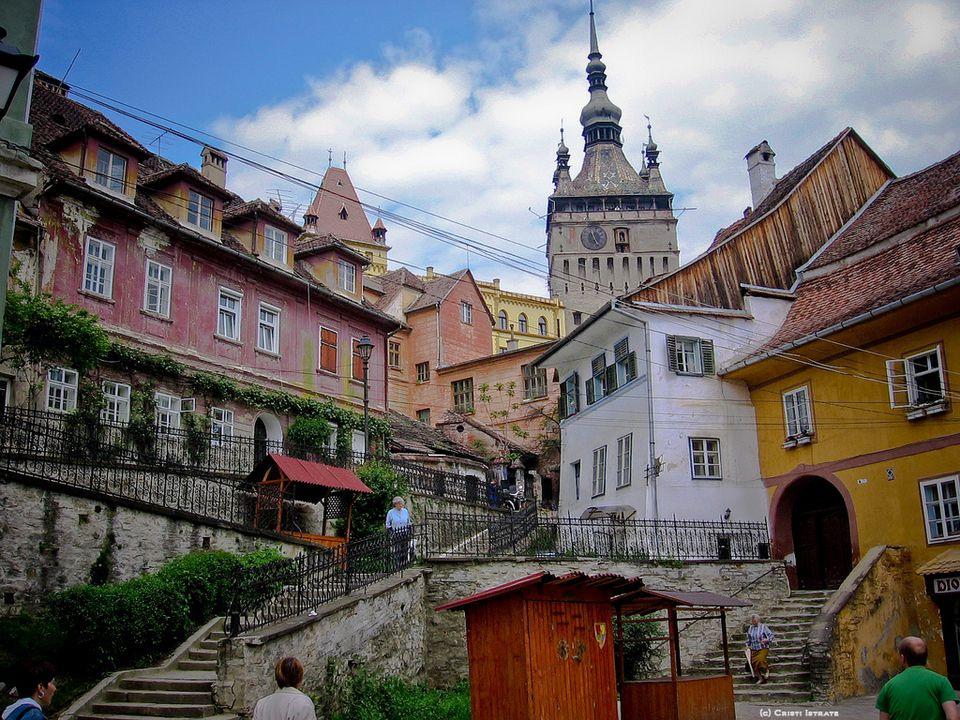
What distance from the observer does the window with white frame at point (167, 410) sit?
81.6 ft

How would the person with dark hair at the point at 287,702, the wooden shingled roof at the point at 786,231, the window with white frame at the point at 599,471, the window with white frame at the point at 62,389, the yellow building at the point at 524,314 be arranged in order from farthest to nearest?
the yellow building at the point at 524,314
the window with white frame at the point at 599,471
the wooden shingled roof at the point at 786,231
the window with white frame at the point at 62,389
the person with dark hair at the point at 287,702

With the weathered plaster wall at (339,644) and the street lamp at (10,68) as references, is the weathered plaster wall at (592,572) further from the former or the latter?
the street lamp at (10,68)

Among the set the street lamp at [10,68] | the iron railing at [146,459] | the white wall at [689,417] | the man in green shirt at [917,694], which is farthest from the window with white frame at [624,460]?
the street lamp at [10,68]

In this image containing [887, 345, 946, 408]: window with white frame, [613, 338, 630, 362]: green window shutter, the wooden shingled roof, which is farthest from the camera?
[613, 338, 630, 362]: green window shutter

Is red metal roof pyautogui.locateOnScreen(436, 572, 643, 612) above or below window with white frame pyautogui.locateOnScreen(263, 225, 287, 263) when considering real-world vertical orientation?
below

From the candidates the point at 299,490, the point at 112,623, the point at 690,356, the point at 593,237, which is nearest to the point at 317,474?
the point at 299,490

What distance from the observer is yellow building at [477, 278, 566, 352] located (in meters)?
80.0

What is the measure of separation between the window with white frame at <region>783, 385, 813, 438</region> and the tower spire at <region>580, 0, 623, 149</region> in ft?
288

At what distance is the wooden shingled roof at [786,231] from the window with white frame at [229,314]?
1192 centimetres

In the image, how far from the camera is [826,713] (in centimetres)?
1645

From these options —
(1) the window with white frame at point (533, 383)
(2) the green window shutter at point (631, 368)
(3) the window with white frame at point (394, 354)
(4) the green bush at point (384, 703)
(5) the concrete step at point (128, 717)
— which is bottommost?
(4) the green bush at point (384, 703)

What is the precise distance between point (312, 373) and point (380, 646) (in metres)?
15.5

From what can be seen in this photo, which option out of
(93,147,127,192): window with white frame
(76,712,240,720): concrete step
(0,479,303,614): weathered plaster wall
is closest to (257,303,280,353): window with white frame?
(93,147,127,192): window with white frame

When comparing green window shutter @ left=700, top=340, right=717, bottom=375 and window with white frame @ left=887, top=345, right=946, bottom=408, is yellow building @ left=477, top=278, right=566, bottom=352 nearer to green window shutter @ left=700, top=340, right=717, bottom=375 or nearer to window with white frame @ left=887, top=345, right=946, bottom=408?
green window shutter @ left=700, top=340, right=717, bottom=375
